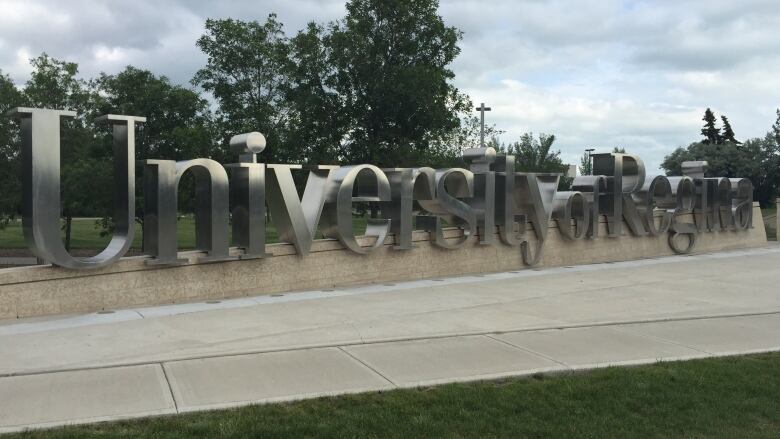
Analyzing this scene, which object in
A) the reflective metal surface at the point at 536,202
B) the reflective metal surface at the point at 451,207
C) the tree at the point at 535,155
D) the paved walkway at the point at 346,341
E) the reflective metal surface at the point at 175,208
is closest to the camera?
the paved walkway at the point at 346,341

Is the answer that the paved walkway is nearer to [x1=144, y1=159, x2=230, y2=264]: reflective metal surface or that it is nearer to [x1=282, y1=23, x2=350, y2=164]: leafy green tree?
[x1=144, y1=159, x2=230, y2=264]: reflective metal surface

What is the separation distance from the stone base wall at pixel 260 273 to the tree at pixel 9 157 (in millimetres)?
11428

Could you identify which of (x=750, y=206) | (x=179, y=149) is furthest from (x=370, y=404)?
(x=750, y=206)

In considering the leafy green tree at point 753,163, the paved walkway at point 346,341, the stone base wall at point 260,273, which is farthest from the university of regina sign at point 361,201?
the leafy green tree at point 753,163

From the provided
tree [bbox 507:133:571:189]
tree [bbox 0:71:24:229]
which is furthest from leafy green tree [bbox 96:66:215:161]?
tree [bbox 507:133:571:189]

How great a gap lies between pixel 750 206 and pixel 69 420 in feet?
66.4

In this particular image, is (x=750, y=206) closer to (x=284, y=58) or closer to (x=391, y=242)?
(x=391, y=242)

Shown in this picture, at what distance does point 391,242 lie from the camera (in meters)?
13.0

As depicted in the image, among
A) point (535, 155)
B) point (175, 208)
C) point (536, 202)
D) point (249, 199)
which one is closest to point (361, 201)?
point (249, 199)

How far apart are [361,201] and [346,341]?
5522 mm

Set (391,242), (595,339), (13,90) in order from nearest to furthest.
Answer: (595,339) → (391,242) → (13,90)

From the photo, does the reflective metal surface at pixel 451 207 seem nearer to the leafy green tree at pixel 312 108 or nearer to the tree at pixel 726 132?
the leafy green tree at pixel 312 108

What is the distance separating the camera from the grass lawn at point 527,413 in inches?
186

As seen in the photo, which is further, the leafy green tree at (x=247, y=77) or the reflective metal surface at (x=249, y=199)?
the leafy green tree at (x=247, y=77)
